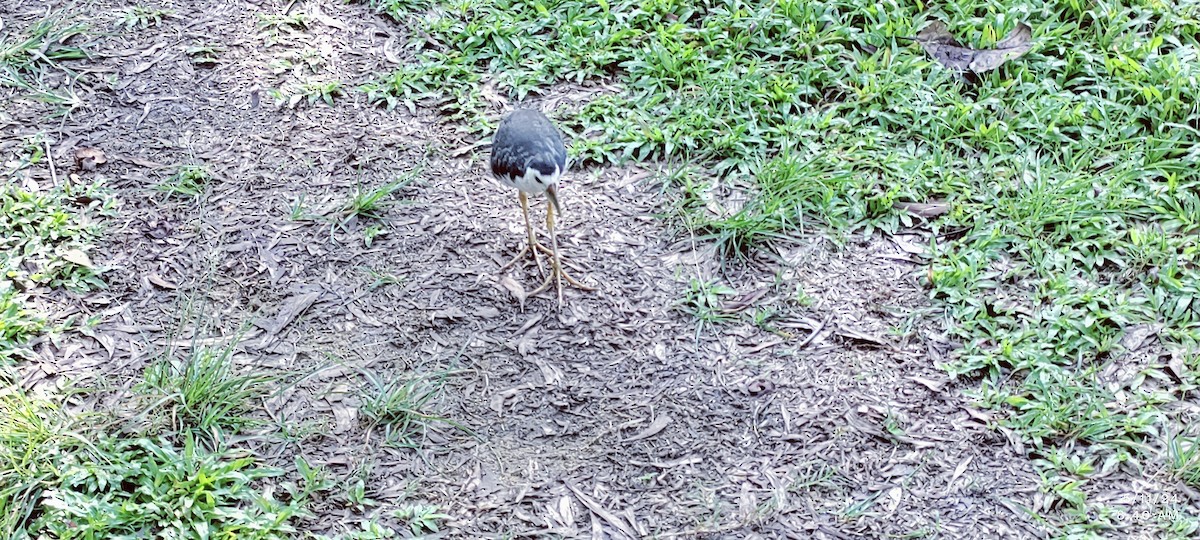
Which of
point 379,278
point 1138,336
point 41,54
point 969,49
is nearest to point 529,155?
point 379,278

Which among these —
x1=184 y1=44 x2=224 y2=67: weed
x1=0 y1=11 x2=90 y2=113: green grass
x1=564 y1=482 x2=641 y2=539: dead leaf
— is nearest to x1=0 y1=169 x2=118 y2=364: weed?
x1=0 y1=11 x2=90 y2=113: green grass

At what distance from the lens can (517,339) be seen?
3.61 meters

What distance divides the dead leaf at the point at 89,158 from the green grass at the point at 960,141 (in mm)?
1106

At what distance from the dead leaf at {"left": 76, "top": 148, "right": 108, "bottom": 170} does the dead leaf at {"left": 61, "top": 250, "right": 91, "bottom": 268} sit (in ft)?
1.61

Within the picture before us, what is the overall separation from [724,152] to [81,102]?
2.71 m

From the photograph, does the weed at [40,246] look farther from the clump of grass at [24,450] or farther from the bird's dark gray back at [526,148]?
the bird's dark gray back at [526,148]

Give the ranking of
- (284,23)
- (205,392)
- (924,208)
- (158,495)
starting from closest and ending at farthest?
(158,495) < (205,392) < (924,208) < (284,23)

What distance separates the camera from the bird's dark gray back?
3336 mm

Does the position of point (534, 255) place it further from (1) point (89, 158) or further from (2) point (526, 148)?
(1) point (89, 158)

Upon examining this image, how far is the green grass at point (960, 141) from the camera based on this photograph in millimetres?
3492

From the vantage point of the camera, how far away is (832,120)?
431 cm

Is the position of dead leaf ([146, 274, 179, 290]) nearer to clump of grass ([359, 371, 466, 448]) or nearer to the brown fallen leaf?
clump of grass ([359, 371, 466, 448])

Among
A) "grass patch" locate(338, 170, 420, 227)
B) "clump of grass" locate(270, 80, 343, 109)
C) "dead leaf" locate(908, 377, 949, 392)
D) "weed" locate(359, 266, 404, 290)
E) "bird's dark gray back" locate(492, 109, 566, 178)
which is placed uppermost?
"bird's dark gray back" locate(492, 109, 566, 178)

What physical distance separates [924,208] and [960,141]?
41 cm
